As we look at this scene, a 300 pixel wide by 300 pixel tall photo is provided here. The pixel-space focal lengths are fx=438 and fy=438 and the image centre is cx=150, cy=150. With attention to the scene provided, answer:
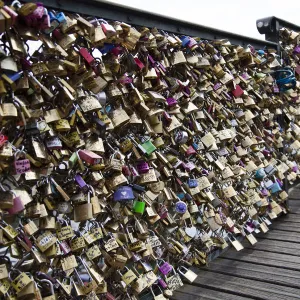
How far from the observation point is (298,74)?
3.89m

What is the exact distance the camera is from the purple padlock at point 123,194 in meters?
1.95

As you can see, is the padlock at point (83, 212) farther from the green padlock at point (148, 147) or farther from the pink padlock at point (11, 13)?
the pink padlock at point (11, 13)

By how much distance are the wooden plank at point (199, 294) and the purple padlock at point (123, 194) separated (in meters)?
0.68

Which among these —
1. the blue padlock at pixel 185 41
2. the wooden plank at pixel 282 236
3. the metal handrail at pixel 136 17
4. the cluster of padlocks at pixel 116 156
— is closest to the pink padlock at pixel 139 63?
Answer: the cluster of padlocks at pixel 116 156

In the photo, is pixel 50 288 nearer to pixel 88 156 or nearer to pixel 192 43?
pixel 88 156

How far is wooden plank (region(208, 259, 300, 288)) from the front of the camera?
92.0 inches

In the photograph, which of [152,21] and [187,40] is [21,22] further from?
[187,40]

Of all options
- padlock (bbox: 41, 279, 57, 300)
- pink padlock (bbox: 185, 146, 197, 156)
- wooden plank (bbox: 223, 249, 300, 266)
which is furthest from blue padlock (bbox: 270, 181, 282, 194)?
padlock (bbox: 41, 279, 57, 300)

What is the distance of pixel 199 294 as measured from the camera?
90.1 inches

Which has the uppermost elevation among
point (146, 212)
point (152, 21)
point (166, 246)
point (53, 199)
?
point (152, 21)

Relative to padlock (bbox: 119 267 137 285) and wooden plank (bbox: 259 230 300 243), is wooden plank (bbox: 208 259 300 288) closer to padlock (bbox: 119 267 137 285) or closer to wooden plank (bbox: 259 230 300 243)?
wooden plank (bbox: 259 230 300 243)

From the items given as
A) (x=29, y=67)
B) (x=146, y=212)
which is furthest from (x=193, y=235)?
(x=29, y=67)

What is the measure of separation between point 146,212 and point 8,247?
0.77 m

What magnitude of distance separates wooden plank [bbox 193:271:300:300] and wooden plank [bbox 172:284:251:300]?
35 mm
